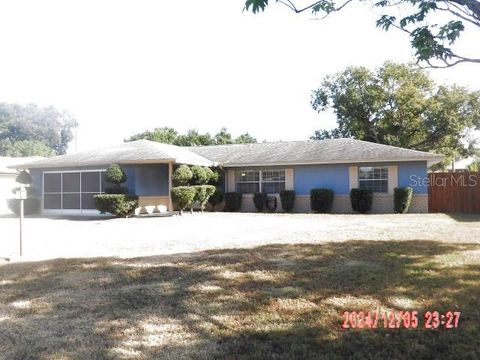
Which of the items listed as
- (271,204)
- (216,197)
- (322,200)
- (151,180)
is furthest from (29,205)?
(322,200)

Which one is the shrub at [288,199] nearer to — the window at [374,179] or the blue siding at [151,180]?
the window at [374,179]

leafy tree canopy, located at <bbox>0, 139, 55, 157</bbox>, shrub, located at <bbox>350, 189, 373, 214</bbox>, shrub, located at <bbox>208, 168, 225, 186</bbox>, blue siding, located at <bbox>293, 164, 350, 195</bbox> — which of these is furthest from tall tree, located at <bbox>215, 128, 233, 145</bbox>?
shrub, located at <bbox>350, 189, 373, 214</bbox>

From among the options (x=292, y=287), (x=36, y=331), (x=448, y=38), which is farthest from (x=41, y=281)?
(x=448, y=38)

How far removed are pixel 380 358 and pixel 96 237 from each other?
32.6ft

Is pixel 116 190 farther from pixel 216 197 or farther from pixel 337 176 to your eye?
pixel 337 176

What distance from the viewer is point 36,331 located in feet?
15.4

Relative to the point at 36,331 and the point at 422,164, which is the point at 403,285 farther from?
the point at 422,164

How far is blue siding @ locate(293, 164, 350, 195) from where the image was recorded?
73.5 ft

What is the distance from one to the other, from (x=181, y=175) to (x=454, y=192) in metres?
13.1

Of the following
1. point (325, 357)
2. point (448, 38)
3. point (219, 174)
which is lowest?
point (325, 357)

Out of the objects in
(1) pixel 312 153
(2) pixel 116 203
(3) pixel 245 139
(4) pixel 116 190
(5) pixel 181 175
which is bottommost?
(2) pixel 116 203

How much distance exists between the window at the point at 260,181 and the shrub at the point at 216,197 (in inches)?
43.6

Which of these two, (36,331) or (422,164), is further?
(422,164)

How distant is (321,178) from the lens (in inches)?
897
